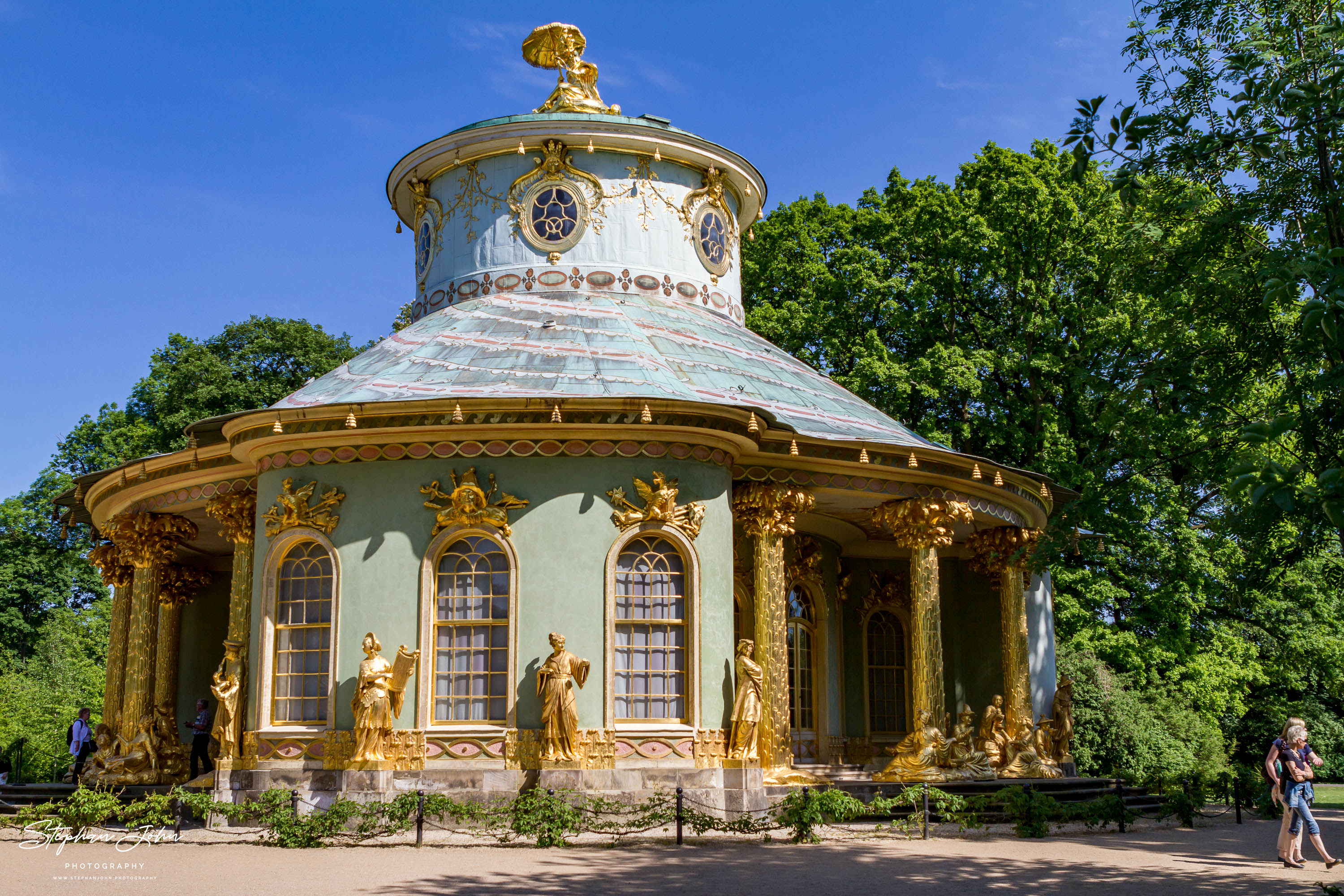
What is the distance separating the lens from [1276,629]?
2781cm

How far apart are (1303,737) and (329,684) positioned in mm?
10899

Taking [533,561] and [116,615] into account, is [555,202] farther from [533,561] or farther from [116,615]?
[116,615]

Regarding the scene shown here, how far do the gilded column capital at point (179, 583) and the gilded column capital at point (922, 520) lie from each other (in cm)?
1137

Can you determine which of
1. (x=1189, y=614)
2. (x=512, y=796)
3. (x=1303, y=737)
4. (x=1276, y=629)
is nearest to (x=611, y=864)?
(x=512, y=796)

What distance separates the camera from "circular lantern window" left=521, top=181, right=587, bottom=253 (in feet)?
70.5

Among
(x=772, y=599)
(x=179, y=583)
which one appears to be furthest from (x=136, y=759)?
(x=772, y=599)

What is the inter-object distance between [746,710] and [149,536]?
32.2ft

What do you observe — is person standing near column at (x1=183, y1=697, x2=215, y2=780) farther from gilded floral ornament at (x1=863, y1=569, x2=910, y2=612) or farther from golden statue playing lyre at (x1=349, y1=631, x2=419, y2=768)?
gilded floral ornament at (x1=863, y1=569, x2=910, y2=612)

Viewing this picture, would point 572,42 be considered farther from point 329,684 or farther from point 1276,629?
point 1276,629

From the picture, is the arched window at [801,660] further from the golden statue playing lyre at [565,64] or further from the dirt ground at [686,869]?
the golden statue playing lyre at [565,64]

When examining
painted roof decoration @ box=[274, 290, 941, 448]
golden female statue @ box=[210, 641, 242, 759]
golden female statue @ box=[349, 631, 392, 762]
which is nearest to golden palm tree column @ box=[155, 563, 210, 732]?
golden female statue @ box=[210, 641, 242, 759]

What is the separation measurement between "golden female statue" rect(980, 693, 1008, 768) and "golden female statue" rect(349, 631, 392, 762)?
9.04m

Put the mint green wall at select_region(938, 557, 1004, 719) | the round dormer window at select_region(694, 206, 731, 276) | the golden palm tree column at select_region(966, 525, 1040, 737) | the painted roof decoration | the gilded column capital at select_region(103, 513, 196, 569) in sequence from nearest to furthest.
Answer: the painted roof decoration < the gilded column capital at select_region(103, 513, 196, 569) < the golden palm tree column at select_region(966, 525, 1040, 737) < the mint green wall at select_region(938, 557, 1004, 719) < the round dormer window at select_region(694, 206, 731, 276)

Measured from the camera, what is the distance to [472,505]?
16.0m
